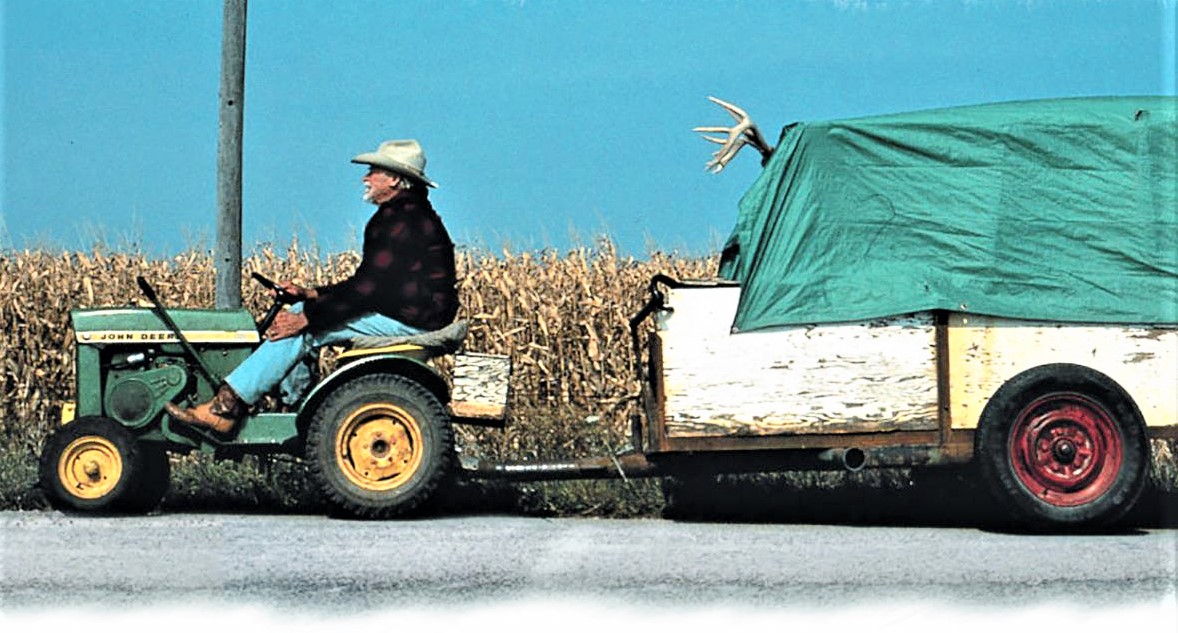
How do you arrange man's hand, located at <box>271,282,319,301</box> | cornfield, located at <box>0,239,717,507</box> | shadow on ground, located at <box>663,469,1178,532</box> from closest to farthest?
man's hand, located at <box>271,282,319,301</box> → shadow on ground, located at <box>663,469,1178,532</box> → cornfield, located at <box>0,239,717,507</box>

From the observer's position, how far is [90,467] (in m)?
10.5

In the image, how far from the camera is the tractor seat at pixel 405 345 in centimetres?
1060

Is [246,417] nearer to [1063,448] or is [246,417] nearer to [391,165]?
[391,165]

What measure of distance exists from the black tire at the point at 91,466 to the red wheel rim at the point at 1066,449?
4979mm

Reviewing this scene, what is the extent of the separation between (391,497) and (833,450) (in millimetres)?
2507

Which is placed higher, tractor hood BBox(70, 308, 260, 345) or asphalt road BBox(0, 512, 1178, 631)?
tractor hood BBox(70, 308, 260, 345)

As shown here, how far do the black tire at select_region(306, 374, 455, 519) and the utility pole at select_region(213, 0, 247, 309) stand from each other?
9.68 ft

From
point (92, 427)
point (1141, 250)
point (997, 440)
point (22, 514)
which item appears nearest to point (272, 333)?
point (92, 427)

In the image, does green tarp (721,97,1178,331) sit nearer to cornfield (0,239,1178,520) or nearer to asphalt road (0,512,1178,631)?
asphalt road (0,512,1178,631)

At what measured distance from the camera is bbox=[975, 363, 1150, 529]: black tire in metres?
9.77

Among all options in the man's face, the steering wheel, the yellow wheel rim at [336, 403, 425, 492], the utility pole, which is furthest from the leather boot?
the utility pole

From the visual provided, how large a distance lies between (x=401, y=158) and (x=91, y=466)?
2.54m

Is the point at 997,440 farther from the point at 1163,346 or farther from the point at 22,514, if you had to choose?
the point at 22,514

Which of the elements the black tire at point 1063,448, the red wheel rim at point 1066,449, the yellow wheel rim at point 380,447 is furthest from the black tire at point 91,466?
the red wheel rim at point 1066,449
